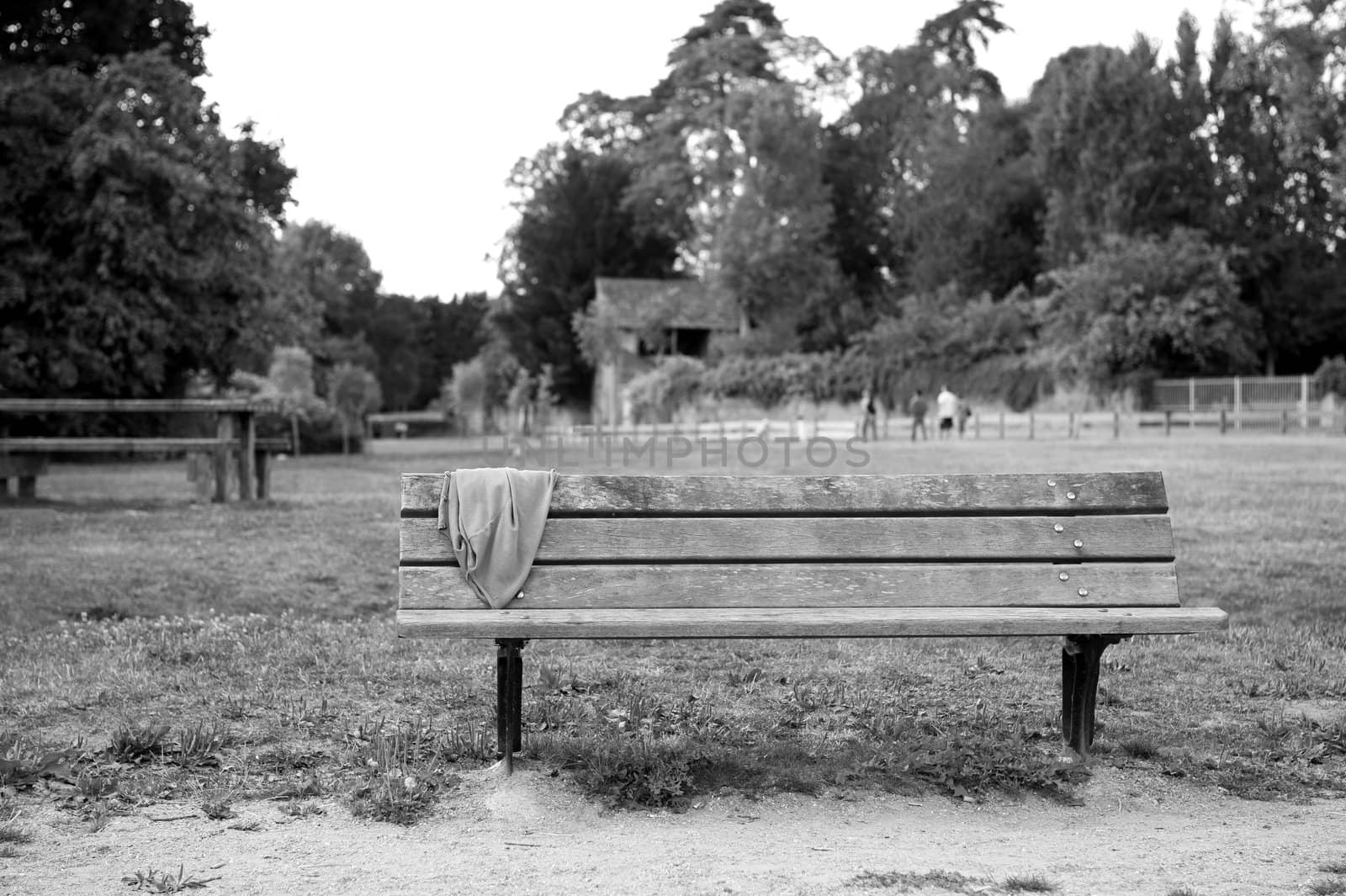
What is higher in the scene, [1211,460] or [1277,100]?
[1277,100]

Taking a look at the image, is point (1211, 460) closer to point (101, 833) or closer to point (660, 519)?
point (660, 519)

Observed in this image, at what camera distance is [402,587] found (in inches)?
198

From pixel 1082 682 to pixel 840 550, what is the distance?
3.36ft

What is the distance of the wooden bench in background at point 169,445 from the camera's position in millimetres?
14688

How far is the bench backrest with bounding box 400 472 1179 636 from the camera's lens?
514 cm

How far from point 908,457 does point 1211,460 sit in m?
6.62

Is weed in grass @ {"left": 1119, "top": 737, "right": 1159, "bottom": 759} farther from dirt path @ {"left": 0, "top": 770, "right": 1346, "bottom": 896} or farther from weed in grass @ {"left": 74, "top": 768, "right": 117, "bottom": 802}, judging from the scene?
weed in grass @ {"left": 74, "top": 768, "right": 117, "bottom": 802}

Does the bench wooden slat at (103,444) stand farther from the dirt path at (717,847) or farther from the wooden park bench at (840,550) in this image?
the dirt path at (717,847)

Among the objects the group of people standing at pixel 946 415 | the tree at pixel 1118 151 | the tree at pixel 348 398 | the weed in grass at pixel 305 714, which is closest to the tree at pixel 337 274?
the tree at pixel 348 398

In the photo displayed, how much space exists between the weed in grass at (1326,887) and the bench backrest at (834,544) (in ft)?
4.90

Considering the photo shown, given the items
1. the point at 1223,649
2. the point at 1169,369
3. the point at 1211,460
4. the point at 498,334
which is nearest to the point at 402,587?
the point at 1223,649

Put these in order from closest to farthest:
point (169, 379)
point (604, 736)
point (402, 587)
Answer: point (402, 587)
point (604, 736)
point (169, 379)

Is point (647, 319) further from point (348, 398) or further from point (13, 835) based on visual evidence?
point (13, 835)

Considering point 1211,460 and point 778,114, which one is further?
point 778,114
